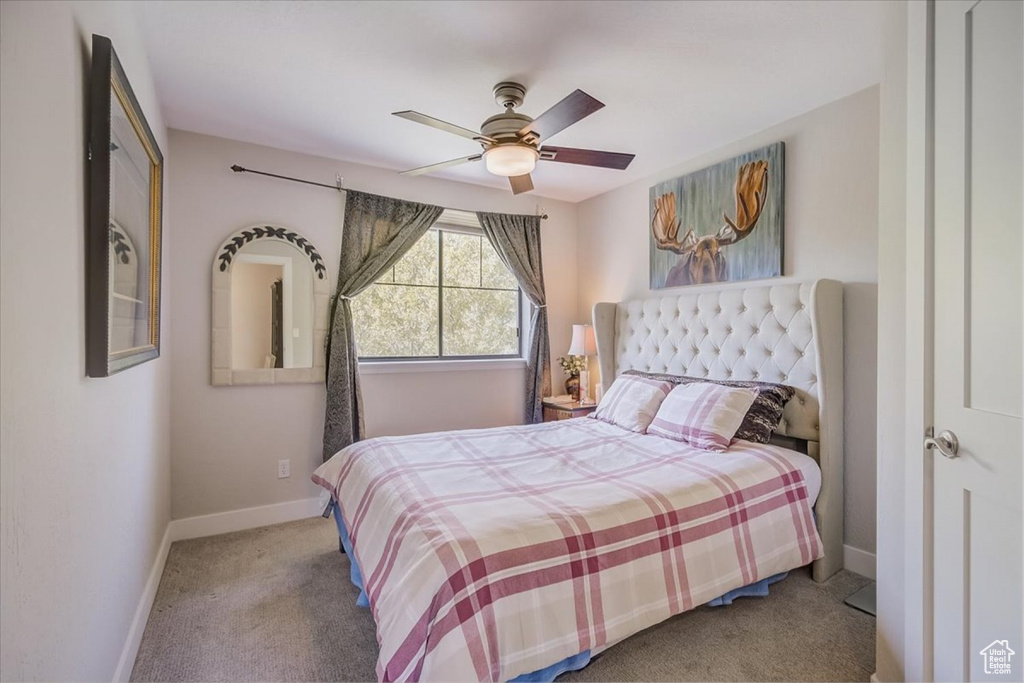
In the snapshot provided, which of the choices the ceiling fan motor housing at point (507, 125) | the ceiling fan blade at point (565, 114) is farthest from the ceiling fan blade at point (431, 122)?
the ceiling fan blade at point (565, 114)

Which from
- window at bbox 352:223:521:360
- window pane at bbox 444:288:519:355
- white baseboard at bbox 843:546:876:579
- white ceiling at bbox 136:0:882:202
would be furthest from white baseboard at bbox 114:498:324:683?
white baseboard at bbox 843:546:876:579

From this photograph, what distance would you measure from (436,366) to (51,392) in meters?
2.80

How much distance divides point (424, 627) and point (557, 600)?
17.0 inches

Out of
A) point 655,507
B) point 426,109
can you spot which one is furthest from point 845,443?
point 426,109

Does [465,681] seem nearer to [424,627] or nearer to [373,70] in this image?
[424,627]

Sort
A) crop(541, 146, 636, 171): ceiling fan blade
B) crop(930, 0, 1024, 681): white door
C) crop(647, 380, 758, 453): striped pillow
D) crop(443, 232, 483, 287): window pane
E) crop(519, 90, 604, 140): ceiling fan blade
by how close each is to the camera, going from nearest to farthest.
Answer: crop(930, 0, 1024, 681): white door, crop(519, 90, 604, 140): ceiling fan blade, crop(541, 146, 636, 171): ceiling fan blade, crop(647, 380, 758, 453): striped pillow, crop(443, 232, 483, 287): window pane

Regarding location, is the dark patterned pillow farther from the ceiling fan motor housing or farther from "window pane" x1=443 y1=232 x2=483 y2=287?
"window pane" x1=443 y1=232 x2=483 y2=287

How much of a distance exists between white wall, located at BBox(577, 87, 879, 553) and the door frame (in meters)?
1.16

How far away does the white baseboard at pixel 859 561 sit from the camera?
239 cm

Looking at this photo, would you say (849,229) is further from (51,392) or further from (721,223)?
(51,392)

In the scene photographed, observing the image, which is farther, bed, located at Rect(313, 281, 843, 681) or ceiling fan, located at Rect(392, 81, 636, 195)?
ceiling fan, located at Rect(392, 81, 636, 195)

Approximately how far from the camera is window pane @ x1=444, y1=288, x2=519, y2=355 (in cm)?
402

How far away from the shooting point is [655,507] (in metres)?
1.76

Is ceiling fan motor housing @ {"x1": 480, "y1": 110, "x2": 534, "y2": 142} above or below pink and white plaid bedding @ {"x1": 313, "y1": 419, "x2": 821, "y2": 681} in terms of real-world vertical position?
above
